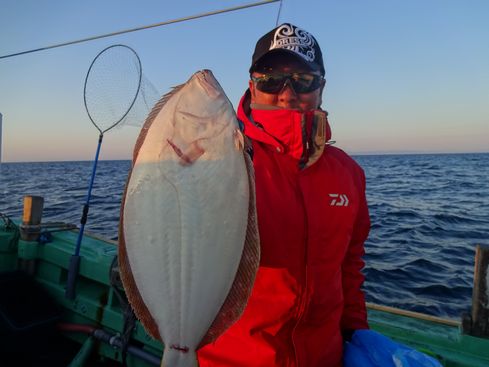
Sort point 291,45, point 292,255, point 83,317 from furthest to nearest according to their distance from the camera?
point 83,317 < point 291,45 < point 292,255

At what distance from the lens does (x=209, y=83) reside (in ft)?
5.07

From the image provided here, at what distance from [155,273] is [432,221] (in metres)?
11.5

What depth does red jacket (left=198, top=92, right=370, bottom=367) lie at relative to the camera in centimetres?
167

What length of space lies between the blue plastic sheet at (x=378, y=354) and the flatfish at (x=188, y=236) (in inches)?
37.1

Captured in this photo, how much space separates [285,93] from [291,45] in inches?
10.4

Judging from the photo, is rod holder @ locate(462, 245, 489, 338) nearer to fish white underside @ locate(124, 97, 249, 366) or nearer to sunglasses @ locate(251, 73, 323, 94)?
sunglasses @ locate(251, 73, 323, 94)

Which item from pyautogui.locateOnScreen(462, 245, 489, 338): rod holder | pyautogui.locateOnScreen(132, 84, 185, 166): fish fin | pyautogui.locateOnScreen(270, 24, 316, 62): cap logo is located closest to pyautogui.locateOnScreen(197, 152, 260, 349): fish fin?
pyautogui.locateOnScreen(132, 84, 185, 166): fish fin

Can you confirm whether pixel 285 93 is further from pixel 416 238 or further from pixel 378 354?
pixel 416 238

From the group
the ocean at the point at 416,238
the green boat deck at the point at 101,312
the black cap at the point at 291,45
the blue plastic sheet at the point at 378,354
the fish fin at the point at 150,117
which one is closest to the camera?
the fish fin at the point at 150,117

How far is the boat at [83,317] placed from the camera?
121 inches

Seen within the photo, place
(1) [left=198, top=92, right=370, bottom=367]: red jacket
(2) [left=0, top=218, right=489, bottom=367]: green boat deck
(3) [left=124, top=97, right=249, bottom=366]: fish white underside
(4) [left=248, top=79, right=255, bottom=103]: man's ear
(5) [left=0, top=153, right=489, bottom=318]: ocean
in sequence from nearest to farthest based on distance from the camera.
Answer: (3) [left=124, top=97, right=249, bottom=366]: fish white underside < (1) [left=198, top=92, right=370, bottom=367]: red jacket < (4) [left=248, top=79, right=255, bottom=103]: man's ear < (2) [left=0, top=218, right=489, bottom=367]: green boat deck < (5) [left=0, top=153, right=489, bottom=318]: ocean

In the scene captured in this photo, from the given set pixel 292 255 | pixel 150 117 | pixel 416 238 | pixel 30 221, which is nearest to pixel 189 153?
pixel 150 117

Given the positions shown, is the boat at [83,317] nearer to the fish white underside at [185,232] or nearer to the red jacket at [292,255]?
the red jacket at [292,255]

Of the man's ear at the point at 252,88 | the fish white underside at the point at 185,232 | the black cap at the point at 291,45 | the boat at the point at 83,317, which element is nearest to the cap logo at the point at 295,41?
the black cap at the point at 291,45
